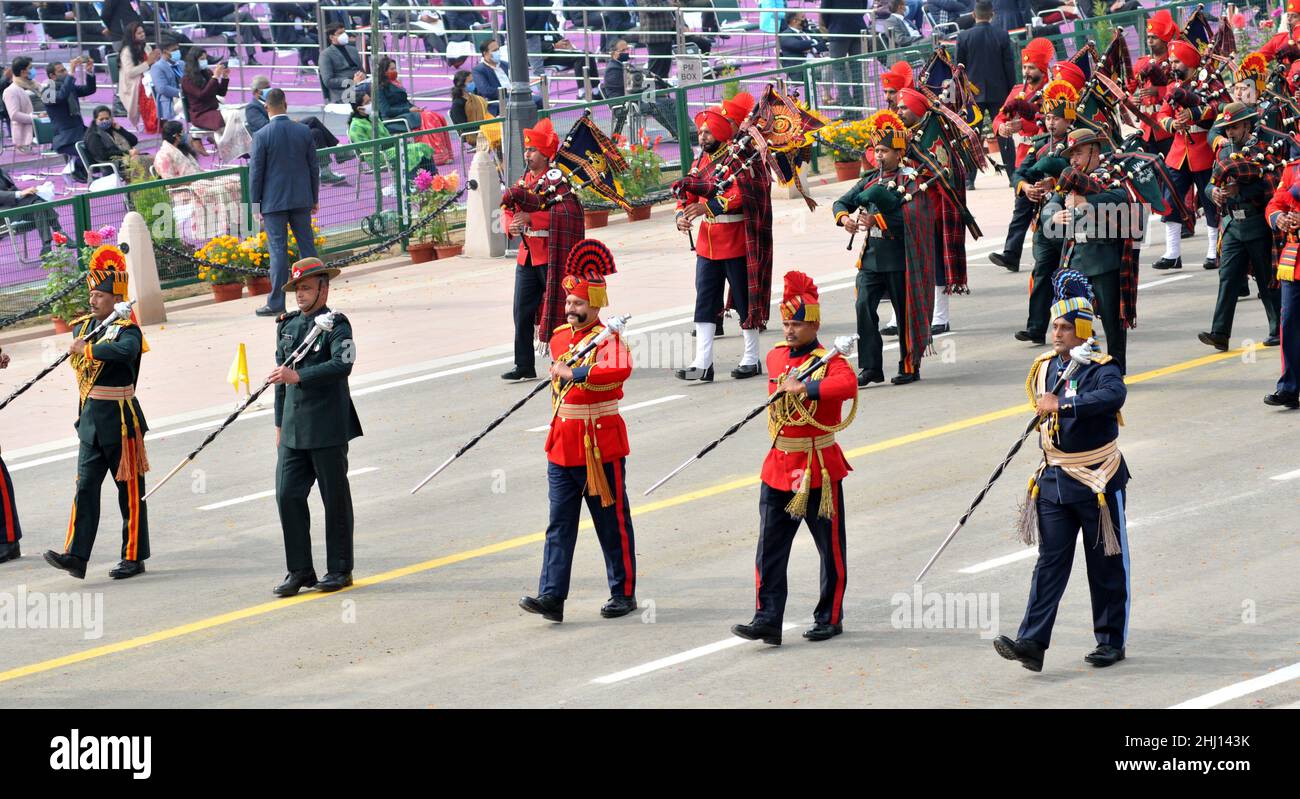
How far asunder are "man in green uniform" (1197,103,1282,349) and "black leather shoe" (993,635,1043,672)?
22.2 feet

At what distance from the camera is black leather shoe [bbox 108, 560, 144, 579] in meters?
12.9

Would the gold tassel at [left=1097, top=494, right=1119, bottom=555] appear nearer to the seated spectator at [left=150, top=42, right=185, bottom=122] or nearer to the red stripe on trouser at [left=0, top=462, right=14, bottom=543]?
the red stripe on trouser at [left=0, top=462, right=14, bottom=543]

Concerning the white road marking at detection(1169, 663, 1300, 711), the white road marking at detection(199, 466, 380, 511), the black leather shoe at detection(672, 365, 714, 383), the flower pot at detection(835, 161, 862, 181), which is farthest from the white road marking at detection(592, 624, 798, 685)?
the flower pot at detection(835, 161, 862, 181)

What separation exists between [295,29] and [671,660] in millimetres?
24493

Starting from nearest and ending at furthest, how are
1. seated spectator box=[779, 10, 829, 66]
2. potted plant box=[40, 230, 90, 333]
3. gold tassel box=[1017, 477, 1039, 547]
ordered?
gold tassel box=[1017, 477, 1039, 547] → potted plant box=[40, 230, 90, 333] → seated spectator box=[779, 10, 829, 66]

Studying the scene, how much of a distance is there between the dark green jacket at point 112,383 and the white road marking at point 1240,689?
6.91 meters

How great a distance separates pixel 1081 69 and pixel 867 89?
8.39 meters

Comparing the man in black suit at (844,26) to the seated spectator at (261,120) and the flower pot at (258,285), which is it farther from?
the flower pot at (258,285)

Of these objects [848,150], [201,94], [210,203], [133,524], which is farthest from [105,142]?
[133,524]

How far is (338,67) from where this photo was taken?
29.4m

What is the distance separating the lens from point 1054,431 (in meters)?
10.2

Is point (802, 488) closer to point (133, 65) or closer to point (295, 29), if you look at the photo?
point (133, 65)

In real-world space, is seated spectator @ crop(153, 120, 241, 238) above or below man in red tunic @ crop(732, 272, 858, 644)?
above
